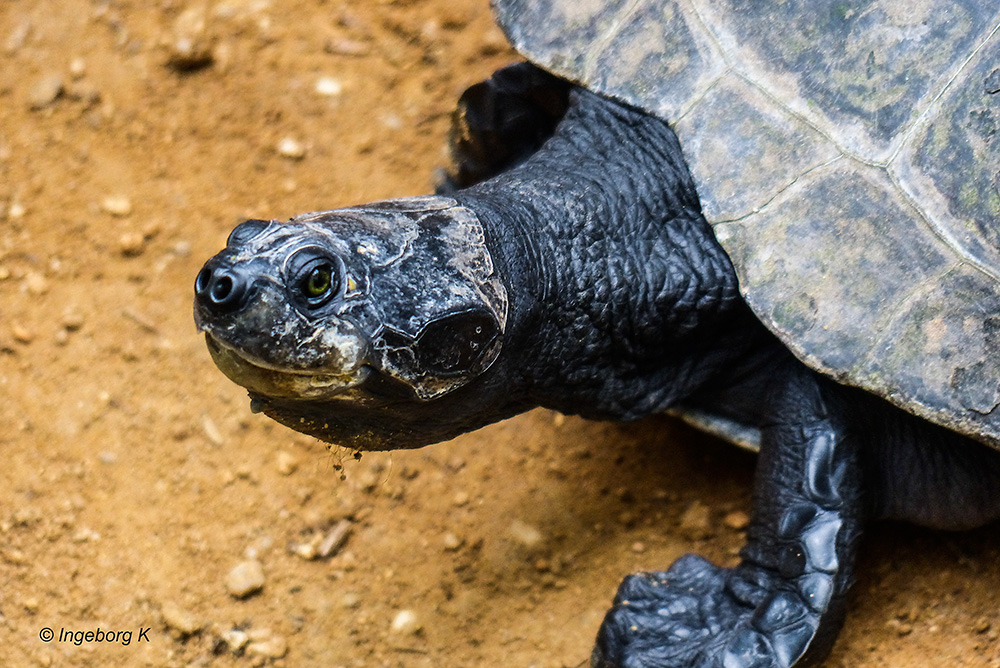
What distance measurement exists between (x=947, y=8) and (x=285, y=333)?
73.1 inches

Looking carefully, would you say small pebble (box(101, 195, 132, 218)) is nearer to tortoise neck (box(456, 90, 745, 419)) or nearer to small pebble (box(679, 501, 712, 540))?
tortoise neck (box(456, 90, 745, 419))

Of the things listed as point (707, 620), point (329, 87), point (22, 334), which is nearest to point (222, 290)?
point (707, 620)

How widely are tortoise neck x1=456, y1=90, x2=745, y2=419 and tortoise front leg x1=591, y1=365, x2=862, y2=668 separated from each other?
371mm

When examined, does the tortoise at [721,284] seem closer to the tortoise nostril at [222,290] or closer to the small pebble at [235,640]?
the tortoise nostril at [222,290]

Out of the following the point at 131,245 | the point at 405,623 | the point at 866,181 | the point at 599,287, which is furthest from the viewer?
the point at 131,245

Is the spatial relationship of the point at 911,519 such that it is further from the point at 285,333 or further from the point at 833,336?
the point at 285,333

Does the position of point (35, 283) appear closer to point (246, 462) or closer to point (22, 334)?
point (22, 334)

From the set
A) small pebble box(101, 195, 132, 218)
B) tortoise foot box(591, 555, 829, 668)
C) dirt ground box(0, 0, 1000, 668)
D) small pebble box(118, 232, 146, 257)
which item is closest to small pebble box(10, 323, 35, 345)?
dirt ground box(0, 0, 1000, 668)

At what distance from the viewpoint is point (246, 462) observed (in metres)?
3.45

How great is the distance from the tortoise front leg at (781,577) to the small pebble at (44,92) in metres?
2.95

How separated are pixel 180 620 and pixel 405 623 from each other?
2.20 ft

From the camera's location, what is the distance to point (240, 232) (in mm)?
2211

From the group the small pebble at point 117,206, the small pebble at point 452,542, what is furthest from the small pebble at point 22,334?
the small pebble at point 452,542

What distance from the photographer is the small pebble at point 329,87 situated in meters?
4.28
